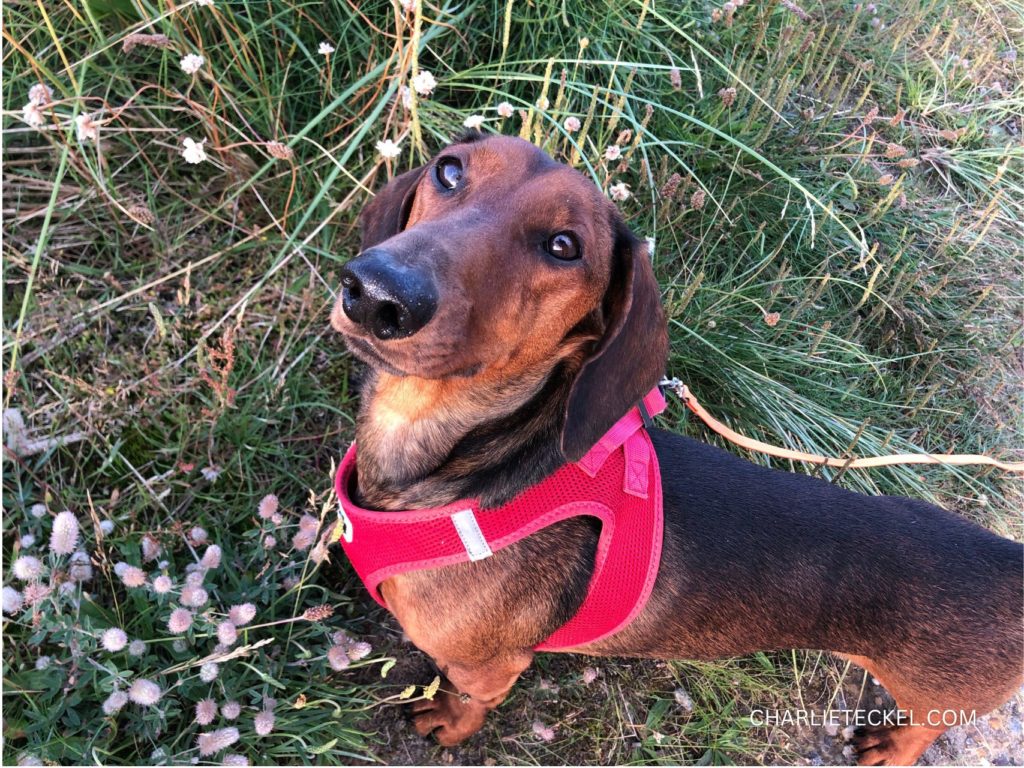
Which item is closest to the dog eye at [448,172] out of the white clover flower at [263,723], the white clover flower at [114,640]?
the white clover flower at [114,640]

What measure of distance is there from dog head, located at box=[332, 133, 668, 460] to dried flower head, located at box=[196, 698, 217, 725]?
1337 mm

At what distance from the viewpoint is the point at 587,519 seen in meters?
2.37

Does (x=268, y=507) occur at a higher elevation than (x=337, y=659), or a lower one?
higher

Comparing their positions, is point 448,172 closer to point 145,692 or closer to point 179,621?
point 179,621

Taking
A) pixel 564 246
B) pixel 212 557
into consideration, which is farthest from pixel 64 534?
pixel 564 246

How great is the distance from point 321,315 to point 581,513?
1932mm

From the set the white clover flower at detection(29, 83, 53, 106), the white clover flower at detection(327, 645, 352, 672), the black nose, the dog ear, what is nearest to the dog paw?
the white clover flower at detection(327, 645, 352, 672)

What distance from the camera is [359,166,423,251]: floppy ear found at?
2322 millimetres

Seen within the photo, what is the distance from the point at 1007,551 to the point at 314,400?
9.87 ft

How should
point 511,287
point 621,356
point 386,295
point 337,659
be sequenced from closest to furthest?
1. point 386,295
2. point 511,287
3. point 621,356
4. point 337,659

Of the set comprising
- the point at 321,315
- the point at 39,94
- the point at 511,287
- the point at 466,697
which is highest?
the point at 511,287

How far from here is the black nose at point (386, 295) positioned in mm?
1553

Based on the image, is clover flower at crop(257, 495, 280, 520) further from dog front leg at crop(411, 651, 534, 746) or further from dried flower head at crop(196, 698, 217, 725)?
dog front leg at crop(411, 651, 534, 746)

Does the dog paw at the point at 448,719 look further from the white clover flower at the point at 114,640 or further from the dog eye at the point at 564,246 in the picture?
the dog eye at the point at 564,246
